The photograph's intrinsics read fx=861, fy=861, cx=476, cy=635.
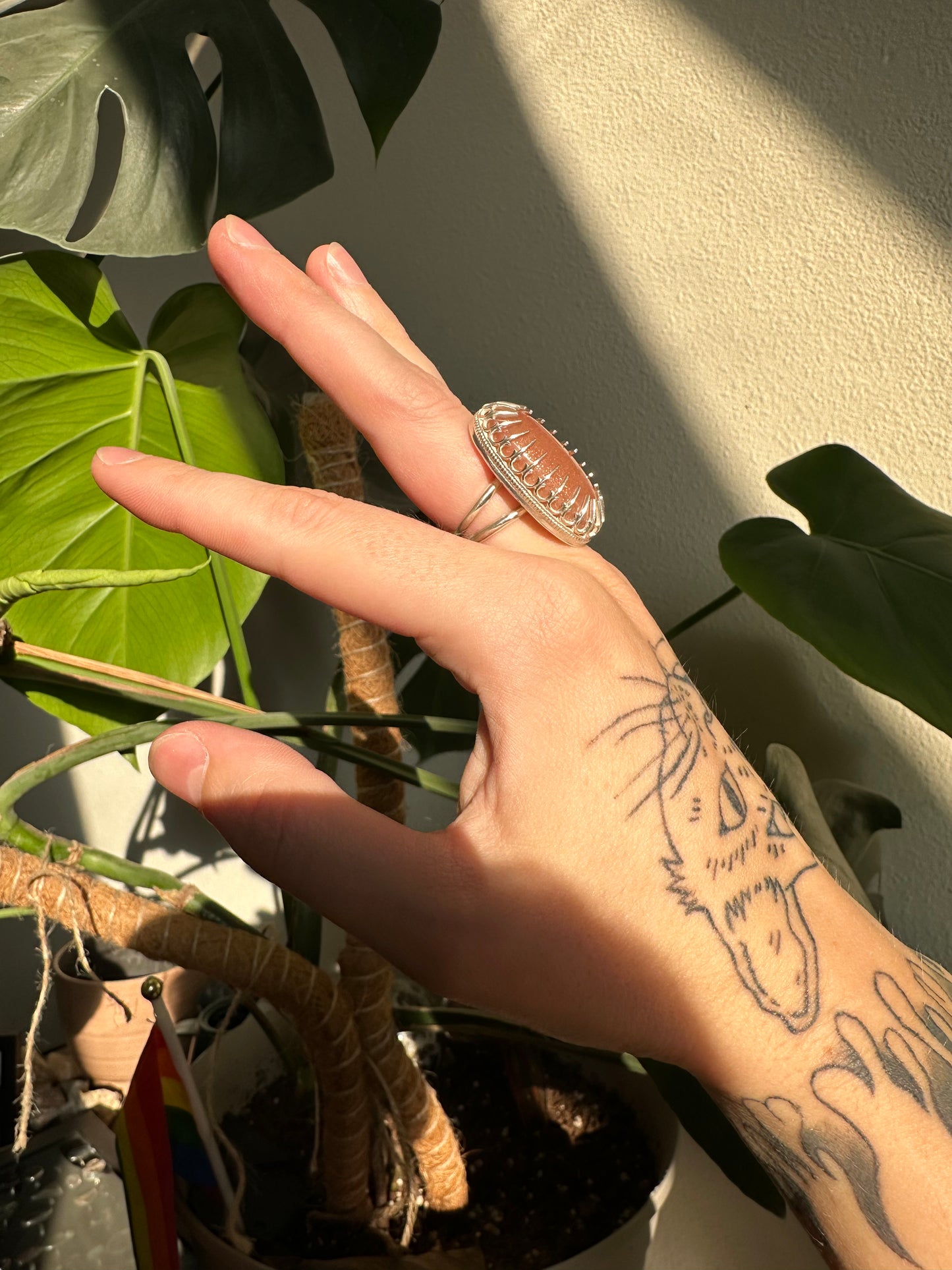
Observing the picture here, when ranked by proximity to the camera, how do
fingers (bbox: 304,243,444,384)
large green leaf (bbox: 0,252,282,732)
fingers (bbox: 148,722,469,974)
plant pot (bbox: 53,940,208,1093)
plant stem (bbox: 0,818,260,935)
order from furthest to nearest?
plant pot (bbox: 53,940,208,1093), large green leaf (bbox: 0,252,282,732), fingers (bbox: 304,243,444,384), plant stem (bbox: 0,818,260,935), fingers (bbox: 148,722,469,974)

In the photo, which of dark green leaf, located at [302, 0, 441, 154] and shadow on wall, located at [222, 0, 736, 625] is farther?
shadow on wall, located at [222, 0, 736, 625]

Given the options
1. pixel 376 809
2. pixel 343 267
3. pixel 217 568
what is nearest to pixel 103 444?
pixel 217 568

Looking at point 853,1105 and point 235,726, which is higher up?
point 853,1105

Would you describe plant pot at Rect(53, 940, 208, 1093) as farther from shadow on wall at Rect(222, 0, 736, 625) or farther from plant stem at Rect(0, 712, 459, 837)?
shadow on wall at Rect(222, 0, 736, 625)

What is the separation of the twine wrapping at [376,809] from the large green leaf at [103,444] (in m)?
0.15

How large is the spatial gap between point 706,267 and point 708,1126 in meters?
0.74

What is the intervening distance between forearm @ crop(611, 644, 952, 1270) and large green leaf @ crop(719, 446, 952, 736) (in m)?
0.14

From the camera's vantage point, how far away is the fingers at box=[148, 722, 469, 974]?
38cm

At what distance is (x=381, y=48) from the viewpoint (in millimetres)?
688

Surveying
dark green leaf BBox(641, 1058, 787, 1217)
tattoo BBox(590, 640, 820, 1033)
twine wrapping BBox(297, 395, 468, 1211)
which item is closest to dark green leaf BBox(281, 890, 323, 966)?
twine wrapping BBox(297, 395, 468, 1211)

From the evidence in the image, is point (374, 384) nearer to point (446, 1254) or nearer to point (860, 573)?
point (860, 573)

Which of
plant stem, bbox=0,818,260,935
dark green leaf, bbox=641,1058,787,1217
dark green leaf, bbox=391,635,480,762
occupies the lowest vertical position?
dark green leaf, bbox=391,635,480,762

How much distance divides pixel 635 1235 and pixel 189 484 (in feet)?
1.93

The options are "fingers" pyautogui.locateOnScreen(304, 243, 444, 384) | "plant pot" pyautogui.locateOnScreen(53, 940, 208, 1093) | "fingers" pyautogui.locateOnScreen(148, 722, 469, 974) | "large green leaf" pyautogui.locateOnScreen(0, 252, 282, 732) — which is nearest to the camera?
"fingers" pyautogui.locateOnScreen(148, 722, 469, 974)
